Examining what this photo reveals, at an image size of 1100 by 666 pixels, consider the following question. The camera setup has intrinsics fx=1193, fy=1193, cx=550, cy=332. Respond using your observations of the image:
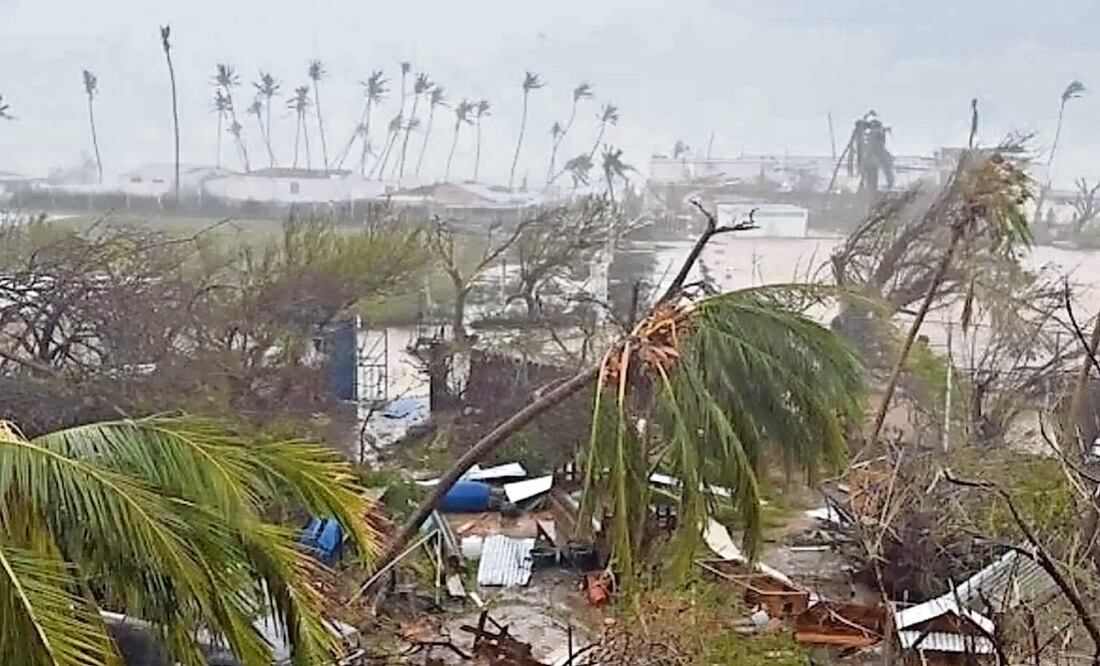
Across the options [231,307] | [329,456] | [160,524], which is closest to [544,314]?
[231,307]

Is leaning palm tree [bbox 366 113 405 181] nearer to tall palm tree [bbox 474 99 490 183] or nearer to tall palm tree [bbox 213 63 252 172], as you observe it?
tall palm tree [bbox 474 99 490 183]

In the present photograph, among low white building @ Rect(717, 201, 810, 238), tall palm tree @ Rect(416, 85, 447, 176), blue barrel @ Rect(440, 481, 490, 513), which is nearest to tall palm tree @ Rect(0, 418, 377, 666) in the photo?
blue barrel @ Rect(440, 481, 490, 513)

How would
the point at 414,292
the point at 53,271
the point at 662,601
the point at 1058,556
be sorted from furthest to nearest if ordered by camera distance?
1. the point at 414,292
2. the point at 53,271
3. the point at 662,601
4. the point at 1058,556

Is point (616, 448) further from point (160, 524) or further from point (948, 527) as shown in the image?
point (948, 527)

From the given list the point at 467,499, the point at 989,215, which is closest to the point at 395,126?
the point at 467,499

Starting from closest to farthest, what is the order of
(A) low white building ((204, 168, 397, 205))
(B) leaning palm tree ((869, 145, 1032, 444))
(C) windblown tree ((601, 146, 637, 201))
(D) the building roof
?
(D) the building roof → (B) leaning palm tree ((869, 145, 1032, 444)) → (A) low white building ((204, 168, 397, 205)) → (C) windblown tree ((601, 146, 637, 201))

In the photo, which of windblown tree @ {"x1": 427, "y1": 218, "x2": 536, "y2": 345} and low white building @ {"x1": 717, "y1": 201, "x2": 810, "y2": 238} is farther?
windblown tree @ {"x1": 427, "y1": 218, "x2": 536, "y2": 345}

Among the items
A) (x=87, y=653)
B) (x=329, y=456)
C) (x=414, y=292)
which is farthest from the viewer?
(x=414, y=292)
